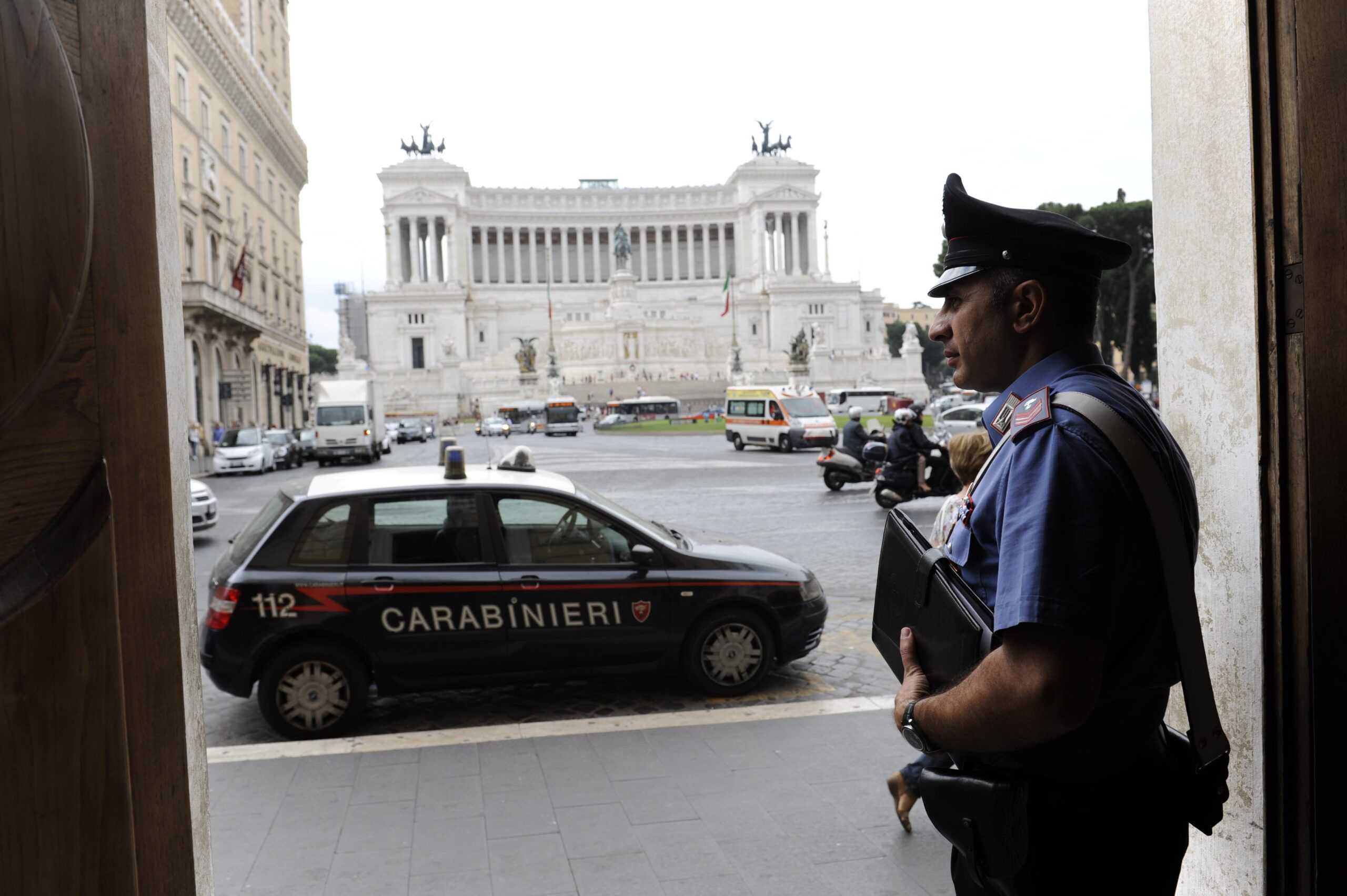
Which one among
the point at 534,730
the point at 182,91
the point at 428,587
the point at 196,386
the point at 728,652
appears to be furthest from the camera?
the point at 196,386

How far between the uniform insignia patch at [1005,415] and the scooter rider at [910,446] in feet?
39.4

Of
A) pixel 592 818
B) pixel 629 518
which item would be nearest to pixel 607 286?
pixel 629 518

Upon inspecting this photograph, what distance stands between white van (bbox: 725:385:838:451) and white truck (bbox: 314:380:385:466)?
11.2 meters

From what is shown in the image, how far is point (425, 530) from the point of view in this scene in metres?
5.73

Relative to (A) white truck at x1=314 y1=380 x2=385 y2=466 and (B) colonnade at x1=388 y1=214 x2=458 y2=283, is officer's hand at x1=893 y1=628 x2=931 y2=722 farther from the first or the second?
(B) colonnade at x1=388 y1=214 x2=458 y2=283

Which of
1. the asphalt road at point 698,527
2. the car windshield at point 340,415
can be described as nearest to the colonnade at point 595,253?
the car windshield at point 340,415

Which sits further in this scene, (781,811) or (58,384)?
(781,811)

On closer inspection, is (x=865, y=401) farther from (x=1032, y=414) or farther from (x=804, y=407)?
(x=1032, y=414)

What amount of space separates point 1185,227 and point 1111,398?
3.35 ft

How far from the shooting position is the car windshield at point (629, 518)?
19.5 feet

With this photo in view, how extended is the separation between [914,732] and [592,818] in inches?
95.1

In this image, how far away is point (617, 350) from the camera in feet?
270

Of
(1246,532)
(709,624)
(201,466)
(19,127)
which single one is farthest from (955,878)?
(201,466)

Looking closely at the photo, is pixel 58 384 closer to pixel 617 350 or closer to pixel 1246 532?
pixel 1246 532
